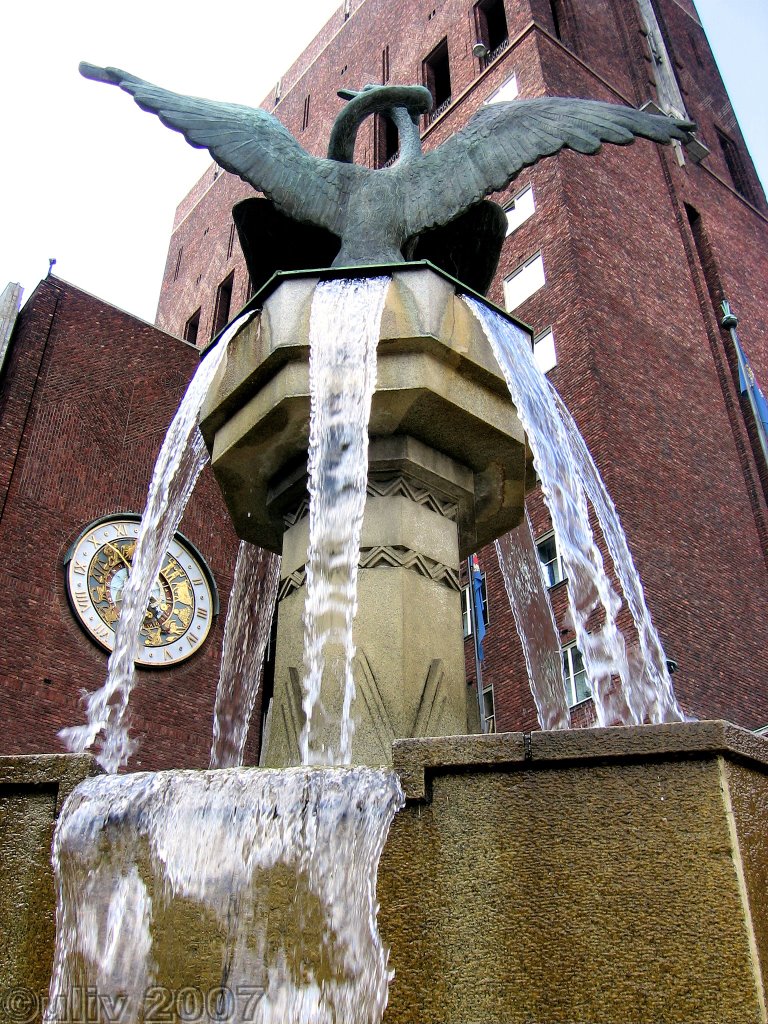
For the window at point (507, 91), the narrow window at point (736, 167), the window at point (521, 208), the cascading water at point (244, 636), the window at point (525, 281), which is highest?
the narrow window at point (736, 167)

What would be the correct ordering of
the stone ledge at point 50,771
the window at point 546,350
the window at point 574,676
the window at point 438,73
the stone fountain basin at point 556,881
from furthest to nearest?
the window at point 438,73 < the window at point 546,350 < the window at point 574,676 < the stone ledge at point 50,771 < the stone fountain basin at point 556,881

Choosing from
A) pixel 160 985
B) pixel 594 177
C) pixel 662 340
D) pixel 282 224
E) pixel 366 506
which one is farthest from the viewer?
pixel 594 177

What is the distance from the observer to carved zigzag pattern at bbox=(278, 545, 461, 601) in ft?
15.6

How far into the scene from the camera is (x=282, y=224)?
20.5ft

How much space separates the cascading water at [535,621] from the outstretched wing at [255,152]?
242cm

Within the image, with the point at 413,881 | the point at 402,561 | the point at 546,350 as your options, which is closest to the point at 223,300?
the point at 546,350

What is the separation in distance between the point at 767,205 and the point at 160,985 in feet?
112

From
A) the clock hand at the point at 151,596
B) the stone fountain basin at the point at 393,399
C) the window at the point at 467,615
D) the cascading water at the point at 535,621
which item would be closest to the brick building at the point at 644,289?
the window at the point at 467,615

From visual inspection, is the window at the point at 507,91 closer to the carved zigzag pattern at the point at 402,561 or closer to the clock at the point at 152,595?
the clock at the point at 152,595

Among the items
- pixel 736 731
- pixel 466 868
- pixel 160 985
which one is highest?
pixel 736 731

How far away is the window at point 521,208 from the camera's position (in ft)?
79.8

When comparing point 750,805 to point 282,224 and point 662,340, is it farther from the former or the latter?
point 662,340

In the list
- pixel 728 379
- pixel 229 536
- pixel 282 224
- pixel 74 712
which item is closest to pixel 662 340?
pixel 728 379

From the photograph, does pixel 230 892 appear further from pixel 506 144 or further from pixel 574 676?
pixel 574 676
